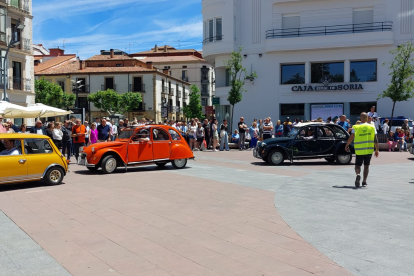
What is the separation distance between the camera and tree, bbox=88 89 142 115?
63000 mm

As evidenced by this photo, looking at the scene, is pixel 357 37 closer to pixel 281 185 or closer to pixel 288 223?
pixel 281 185

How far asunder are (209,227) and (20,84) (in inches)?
1430

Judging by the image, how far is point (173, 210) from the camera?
798 cm

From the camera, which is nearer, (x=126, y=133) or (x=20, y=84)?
(x=126, y=133)

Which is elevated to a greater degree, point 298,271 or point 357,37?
point 357,37

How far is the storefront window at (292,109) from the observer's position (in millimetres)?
31438

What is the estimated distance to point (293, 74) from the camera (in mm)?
31562

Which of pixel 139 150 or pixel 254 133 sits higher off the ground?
pixel 254 133

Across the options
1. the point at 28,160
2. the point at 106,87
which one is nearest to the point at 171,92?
the point at 106,87

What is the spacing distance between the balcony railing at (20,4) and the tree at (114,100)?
24.5m

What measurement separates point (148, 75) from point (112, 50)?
1421cm

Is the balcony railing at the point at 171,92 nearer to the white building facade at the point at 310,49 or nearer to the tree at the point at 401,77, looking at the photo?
the white building facade at the point at 310,49

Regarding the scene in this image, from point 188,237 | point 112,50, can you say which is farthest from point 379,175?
point 112,50

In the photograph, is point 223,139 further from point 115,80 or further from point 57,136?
point 115,80
